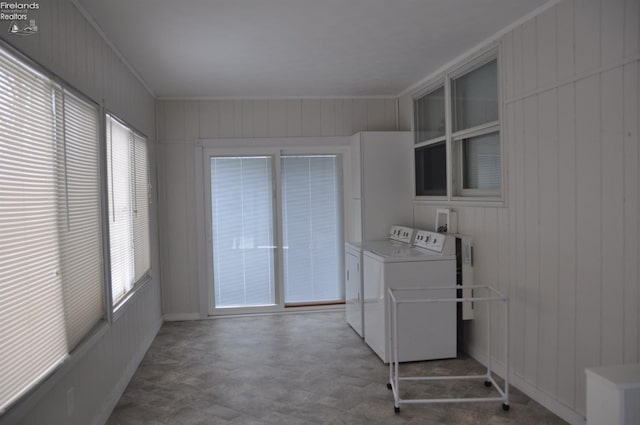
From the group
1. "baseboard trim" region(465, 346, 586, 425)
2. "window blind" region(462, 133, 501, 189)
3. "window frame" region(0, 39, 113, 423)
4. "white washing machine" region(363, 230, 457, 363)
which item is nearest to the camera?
"window frame" region(0, 39, 113, 423)

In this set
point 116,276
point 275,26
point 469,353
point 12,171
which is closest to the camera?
point 12,171

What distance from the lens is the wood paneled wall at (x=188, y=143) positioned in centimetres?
551

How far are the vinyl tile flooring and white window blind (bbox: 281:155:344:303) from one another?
33.6 inches

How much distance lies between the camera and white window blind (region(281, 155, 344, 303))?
5.72 meters

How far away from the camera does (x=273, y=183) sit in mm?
5672

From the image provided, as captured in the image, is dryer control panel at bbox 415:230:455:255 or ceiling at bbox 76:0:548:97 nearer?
ceiling at bbox 76:0:548:97

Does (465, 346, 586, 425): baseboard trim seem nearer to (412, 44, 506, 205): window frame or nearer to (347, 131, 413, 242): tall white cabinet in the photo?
(412, 44, 506, 205): window frame

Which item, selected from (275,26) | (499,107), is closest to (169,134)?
(275,26)

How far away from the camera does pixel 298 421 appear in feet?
9.89

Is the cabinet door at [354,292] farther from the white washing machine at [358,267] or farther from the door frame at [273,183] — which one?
the door frame at [273,183]

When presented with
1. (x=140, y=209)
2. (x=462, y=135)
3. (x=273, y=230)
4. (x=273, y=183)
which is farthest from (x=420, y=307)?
(x=140, y=209)

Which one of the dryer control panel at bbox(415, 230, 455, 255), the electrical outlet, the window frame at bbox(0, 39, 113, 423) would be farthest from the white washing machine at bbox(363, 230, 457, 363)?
the electrical outlet

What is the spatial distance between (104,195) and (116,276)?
715mm

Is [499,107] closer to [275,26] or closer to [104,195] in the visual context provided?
[275,26]
